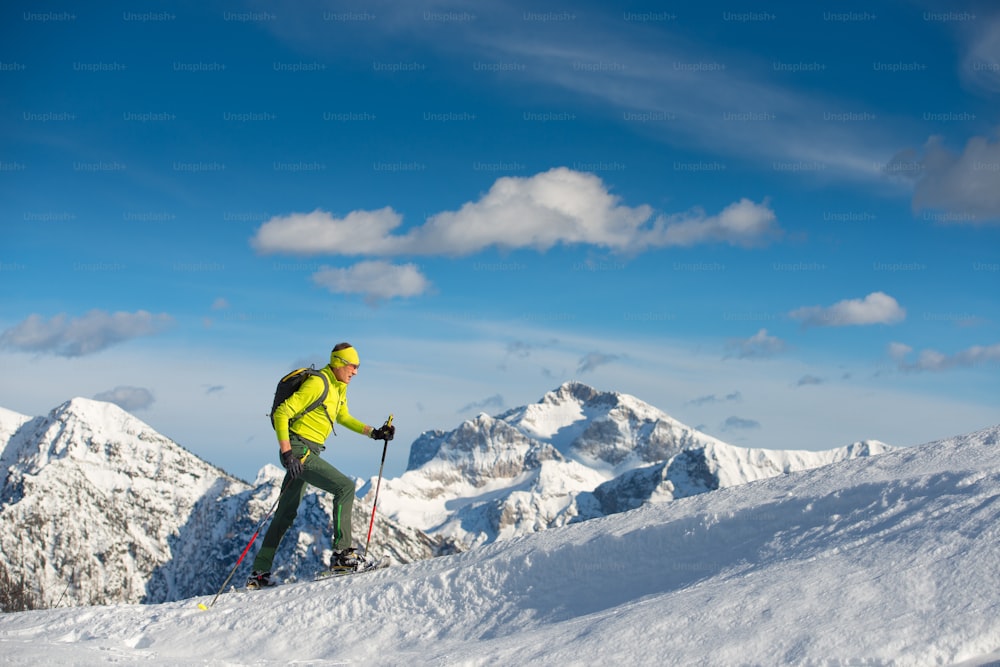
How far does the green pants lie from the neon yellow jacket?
0.58 feet

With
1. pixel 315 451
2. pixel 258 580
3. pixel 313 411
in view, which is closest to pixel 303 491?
pixel 315 451

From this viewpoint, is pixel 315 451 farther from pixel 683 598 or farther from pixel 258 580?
pixel 683 598

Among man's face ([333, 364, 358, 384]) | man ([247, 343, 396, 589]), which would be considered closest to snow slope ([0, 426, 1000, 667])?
man ([247, 343, 396, 589])

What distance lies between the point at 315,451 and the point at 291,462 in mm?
580

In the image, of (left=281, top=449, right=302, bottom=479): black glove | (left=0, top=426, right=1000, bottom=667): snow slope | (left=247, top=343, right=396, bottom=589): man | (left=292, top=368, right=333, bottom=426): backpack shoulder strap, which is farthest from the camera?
(left=292, top=368, right=333, bottom=426): backpack shoulder strap

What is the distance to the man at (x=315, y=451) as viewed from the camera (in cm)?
1219

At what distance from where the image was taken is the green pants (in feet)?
40.6

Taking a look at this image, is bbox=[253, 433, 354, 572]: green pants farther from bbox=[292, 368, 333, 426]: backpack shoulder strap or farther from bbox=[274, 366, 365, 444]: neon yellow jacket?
bbox=[292, 368, 333, 426]: backpack shoulder strap

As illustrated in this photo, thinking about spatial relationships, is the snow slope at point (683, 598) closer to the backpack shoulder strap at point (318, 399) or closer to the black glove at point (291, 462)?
the black glove at point (291, 462)

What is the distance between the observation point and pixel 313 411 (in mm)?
12461

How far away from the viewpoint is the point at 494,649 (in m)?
8.55

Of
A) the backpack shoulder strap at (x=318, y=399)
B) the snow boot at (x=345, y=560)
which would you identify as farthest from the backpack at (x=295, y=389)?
the snow boot at (x=345, y=560)

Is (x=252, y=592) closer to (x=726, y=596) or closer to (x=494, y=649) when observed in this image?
(x=494, y=649)

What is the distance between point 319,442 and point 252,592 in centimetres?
262
